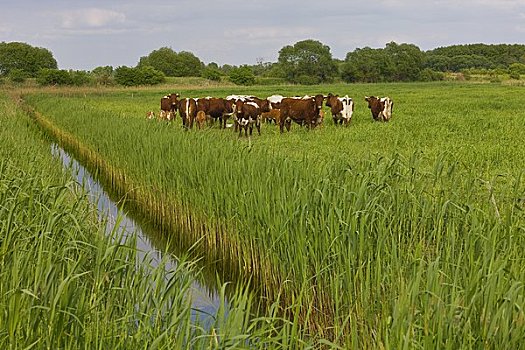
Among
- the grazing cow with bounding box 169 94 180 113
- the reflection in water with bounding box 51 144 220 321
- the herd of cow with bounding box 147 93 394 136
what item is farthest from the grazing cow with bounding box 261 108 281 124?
the reflection in water with bounding box 51 144 220 321

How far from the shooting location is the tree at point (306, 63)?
74938mm

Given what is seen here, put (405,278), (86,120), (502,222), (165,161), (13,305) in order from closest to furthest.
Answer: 1. (13,305)
2. (405,278)
3. (502,222)
4. (165,161)
5. (86,120)

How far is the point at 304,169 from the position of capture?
18.1 ft

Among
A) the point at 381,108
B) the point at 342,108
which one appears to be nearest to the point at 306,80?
the point at 381,108

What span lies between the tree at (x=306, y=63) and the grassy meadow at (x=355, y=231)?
213ft

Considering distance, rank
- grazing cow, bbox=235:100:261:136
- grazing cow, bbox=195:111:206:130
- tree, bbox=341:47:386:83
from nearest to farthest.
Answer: grazing cow, bbox=235:100:261:136, grazing cow, bbox=195:111:206:130, tree, bbox=341:47:386:83

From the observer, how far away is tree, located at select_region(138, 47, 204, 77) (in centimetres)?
7469

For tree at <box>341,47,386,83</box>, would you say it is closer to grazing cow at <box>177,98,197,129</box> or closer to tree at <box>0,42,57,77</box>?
tree at <box>0,42,57,77</box>

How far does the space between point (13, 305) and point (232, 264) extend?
3731mm

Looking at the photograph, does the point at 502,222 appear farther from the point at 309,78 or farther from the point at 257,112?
the point at 309,78

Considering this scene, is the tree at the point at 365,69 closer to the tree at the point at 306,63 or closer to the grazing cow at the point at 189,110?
the tree at the point at 306,63

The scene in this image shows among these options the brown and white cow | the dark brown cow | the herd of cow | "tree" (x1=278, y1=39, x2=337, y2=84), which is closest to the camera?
the herd of cow

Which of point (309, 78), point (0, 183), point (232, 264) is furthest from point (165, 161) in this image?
point (309, 78)

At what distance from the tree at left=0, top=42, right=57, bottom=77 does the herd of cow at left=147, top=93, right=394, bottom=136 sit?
2069 inches
